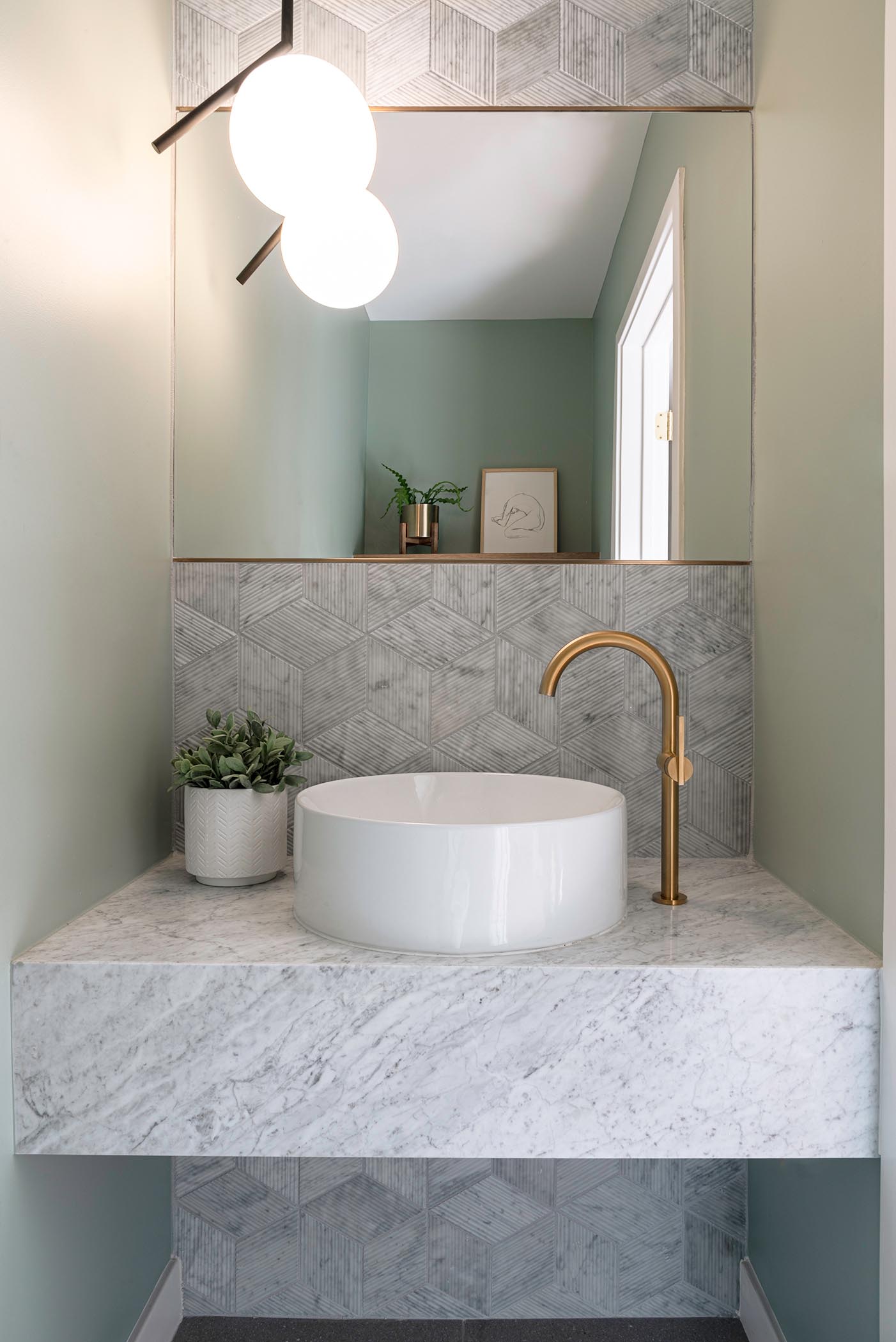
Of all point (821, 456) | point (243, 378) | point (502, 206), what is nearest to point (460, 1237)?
point (821, 456)

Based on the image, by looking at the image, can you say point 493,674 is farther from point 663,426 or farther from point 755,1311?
point 755,1311

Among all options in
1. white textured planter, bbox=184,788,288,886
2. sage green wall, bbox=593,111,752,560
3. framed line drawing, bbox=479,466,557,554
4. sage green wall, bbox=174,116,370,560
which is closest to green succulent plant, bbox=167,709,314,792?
white textured planter, bbox=184,788,288,886

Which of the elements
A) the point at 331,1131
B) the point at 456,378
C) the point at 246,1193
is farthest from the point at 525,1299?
the point at 456,378

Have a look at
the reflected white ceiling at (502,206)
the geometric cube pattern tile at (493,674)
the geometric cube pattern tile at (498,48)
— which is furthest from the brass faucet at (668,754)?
the geometric cube pattern tile at (498,48)

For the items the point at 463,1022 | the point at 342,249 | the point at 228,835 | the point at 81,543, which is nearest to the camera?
the point at 463,1022

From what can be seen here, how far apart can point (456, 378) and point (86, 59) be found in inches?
24.2

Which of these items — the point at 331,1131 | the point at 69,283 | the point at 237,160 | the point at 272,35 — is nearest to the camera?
the point at 331,1131

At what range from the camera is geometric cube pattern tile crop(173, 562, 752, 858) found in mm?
1367

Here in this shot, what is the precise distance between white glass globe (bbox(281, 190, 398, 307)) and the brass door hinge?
46cm

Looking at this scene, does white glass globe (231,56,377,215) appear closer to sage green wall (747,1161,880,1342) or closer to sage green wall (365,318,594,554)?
sage green wall (365,318,594,554)

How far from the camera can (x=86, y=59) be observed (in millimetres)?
1036

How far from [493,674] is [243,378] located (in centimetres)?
60

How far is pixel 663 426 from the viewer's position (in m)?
1.42

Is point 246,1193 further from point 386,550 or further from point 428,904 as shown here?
point 386,550
